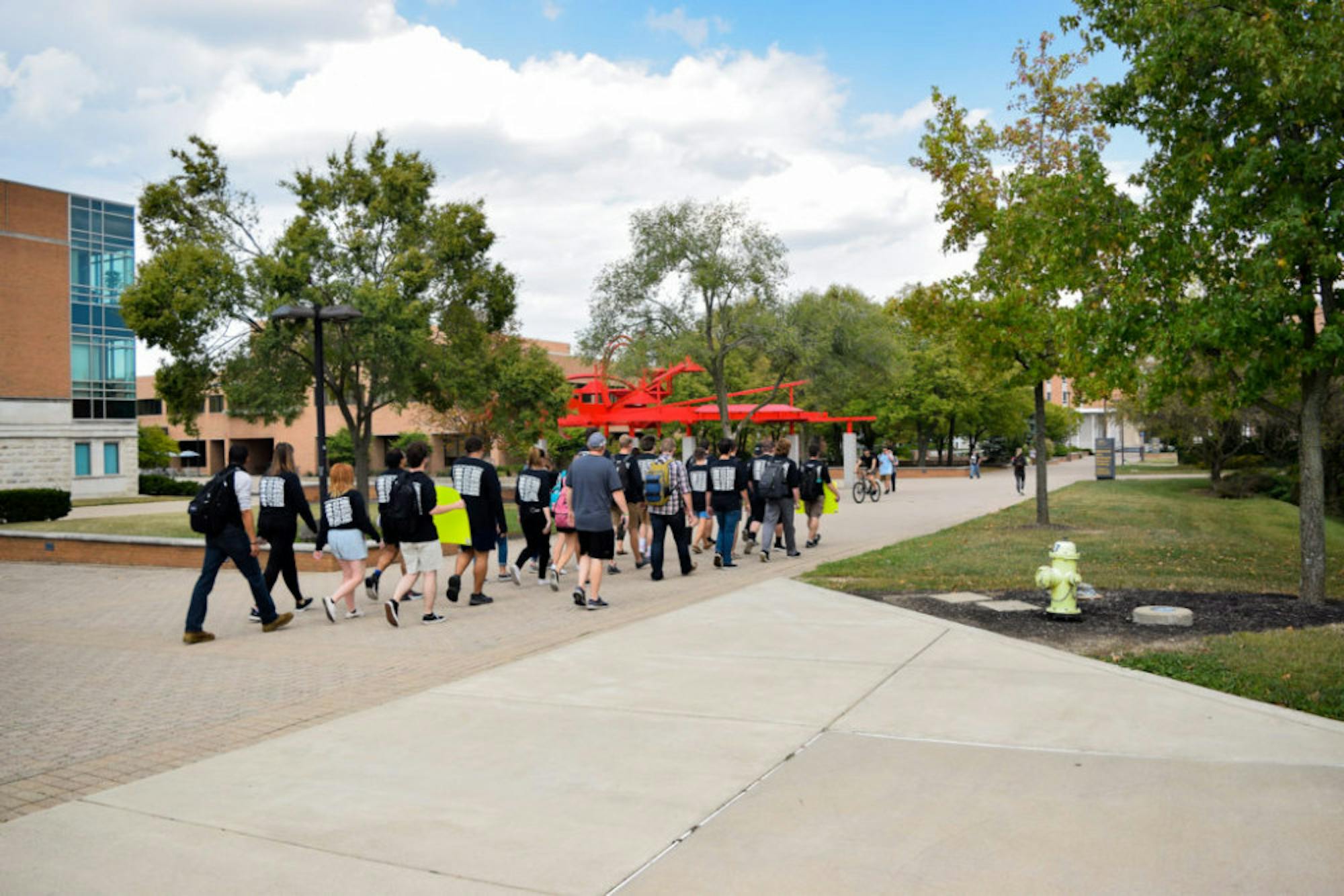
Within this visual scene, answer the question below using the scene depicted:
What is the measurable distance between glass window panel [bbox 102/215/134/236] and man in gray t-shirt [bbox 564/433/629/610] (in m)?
42.1

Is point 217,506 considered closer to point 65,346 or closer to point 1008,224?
point 1008,224

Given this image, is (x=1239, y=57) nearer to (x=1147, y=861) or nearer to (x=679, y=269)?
(x=1147, y=861)

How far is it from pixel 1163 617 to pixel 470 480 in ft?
22.4

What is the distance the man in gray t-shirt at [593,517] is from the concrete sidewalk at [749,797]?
3.35 metres

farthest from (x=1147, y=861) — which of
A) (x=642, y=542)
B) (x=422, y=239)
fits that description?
(x=422, y=239)

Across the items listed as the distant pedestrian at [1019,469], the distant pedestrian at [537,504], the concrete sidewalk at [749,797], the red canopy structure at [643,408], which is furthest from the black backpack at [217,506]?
the distant pedestrian at [1019,469]

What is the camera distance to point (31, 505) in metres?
24.8

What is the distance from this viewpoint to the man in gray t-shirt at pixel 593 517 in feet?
33.7

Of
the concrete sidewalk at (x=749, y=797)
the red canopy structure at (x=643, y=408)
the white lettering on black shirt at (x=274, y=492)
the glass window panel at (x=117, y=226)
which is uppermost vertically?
the glass window panel at (x=117, y=226)

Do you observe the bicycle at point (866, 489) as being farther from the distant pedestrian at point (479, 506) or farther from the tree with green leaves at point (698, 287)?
the distant pedestrian at point (479, 506)

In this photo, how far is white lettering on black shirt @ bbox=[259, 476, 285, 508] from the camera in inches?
Answer: 394

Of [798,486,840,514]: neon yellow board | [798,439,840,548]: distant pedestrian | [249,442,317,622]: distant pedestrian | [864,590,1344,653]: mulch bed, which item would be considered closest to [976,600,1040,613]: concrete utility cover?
[864,590,1344,653]: mulch bed

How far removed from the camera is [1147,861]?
12.2ft

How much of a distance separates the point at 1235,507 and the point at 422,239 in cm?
2116
